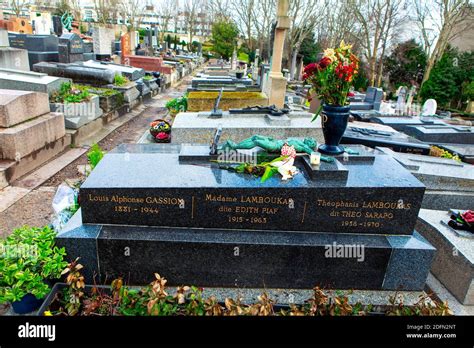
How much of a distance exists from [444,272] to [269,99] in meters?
6.86

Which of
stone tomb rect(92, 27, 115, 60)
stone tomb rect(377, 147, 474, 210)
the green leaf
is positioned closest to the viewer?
the green leaf

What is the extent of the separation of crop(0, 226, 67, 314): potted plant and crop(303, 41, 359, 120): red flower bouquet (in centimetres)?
342

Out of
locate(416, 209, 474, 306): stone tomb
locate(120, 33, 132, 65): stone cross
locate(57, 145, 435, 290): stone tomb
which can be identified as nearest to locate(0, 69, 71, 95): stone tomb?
locate(57, 145, 435, 290): stone tomb

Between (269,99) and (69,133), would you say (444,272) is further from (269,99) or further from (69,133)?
(69,133)

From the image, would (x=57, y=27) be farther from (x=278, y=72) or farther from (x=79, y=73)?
(x=278, y=72)

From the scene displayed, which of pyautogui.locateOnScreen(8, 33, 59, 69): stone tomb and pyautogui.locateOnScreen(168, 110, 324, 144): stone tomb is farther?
pyautogui.locateOnScreen(8, 33, 59, 69): stone tomb

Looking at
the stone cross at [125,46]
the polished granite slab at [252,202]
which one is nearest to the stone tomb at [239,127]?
the polished granite slab at [252,202]

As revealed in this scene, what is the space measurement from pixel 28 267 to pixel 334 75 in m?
3.89

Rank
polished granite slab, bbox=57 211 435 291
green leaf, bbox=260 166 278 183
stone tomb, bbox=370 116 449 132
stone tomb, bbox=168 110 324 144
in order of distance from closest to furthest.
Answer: polished granite slab, bbox=57 211 435 291 < green leaf, bbox=260 166 278 183 < stone tomb, bbox=168 110 324 144 < stone tomb, bbox=370 116 449 132

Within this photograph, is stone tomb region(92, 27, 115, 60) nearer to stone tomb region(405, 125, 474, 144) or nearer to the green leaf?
stone tomb region(405, 125, 474, 144)

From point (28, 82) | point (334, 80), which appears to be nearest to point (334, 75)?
point (334, 80)

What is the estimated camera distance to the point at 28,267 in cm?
333

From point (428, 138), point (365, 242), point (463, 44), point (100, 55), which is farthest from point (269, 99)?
point (463, 44)

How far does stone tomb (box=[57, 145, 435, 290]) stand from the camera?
3705 mm
